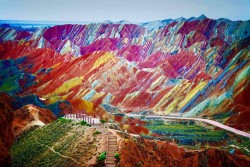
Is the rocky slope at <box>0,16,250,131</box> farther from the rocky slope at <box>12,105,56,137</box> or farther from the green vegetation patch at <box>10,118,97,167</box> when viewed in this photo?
the green vegetation patch at <box>10,118,97,167</box>

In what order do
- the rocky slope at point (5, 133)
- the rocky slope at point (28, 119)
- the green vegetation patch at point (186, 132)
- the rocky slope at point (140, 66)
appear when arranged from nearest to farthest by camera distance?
the rocky slope at point (5, 133) < the rocky slope at point (28, 119) < the green vegetation patch at point (186, 132) < the rocky slope at point (140, 66)

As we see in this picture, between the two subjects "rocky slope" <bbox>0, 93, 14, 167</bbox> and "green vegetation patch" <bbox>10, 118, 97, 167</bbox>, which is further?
"green vegetation patch" <bbox>10, 118, 97, 167</bbox>

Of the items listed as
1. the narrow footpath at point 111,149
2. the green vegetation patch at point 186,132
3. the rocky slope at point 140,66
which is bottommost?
the narrow footpath at point 111,149

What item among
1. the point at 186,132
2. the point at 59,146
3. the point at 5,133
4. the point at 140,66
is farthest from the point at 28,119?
the point at 140,66

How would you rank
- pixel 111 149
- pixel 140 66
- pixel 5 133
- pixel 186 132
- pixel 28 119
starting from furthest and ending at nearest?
pixel 140 66
pixel 186 132
pixel 28 119
pixel 5 133
pixel 111 149

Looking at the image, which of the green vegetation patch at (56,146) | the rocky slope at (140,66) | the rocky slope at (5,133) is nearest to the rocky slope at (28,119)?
the green vegetation patch at (56,146)

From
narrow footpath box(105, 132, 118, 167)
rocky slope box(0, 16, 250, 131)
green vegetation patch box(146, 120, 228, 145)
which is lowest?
narrow footpath box(105, 132, 118, 167)

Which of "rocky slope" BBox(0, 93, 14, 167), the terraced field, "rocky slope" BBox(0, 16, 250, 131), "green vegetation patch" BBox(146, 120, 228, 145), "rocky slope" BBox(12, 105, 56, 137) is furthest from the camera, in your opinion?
"rocky slope" BBox(0, 16, 250, 131)

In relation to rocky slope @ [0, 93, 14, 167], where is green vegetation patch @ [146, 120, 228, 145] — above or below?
above

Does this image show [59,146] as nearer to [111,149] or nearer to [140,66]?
[111,149]

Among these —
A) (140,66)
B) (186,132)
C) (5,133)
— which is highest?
(140,66)

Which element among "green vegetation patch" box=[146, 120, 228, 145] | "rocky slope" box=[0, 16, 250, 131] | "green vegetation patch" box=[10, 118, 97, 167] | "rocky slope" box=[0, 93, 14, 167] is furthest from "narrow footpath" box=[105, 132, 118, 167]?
"rocky slope" box=[0, 16, 250, 131]

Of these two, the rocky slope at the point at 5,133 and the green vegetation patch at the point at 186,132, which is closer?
the rocky slope at the point at 5,133

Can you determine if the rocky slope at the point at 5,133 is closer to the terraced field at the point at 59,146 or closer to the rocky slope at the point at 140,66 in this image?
the terraced field at the point at 59,146
